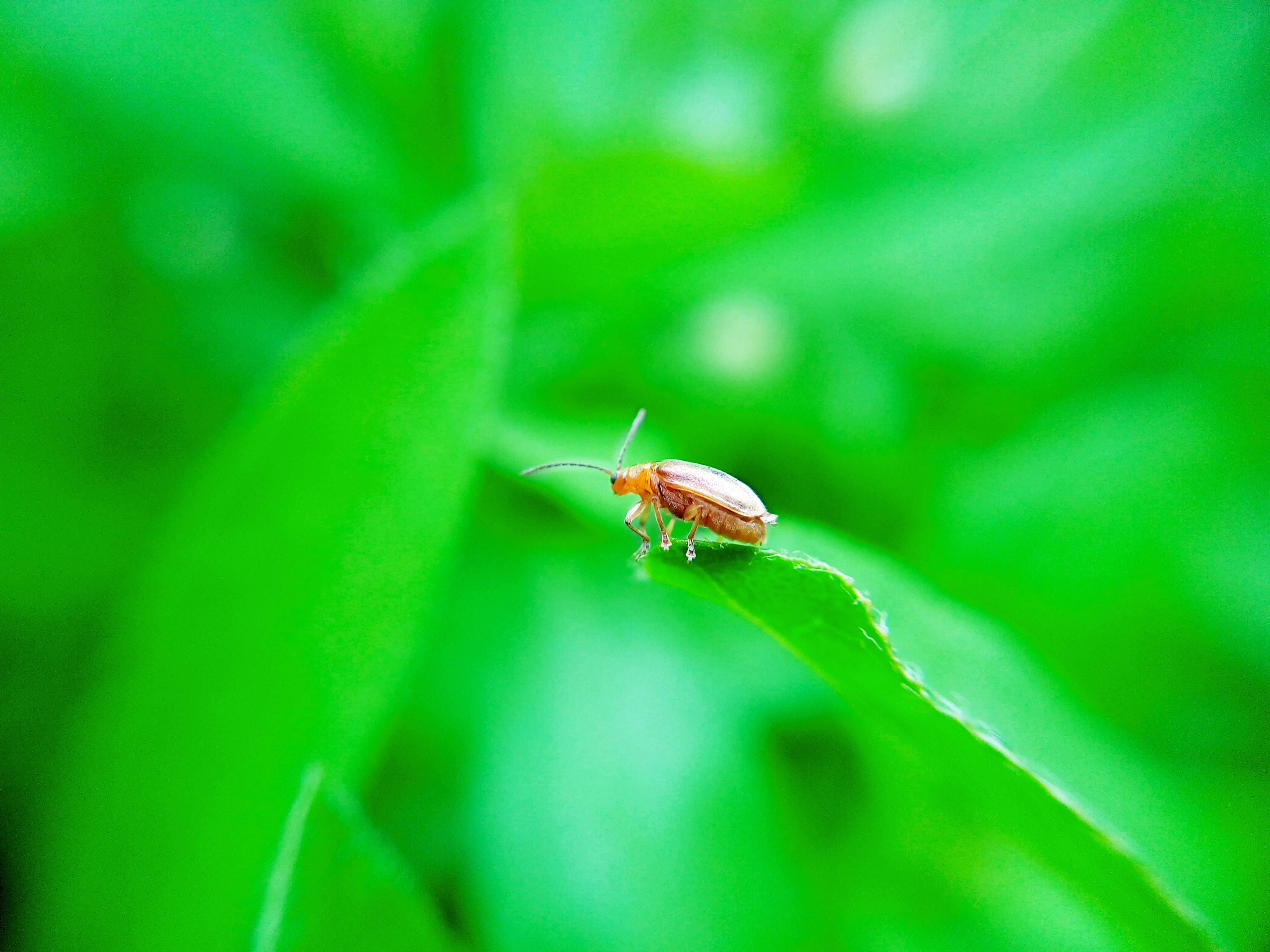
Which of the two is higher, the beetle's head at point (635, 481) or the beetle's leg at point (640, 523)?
the beetle's head at point (635, 481)

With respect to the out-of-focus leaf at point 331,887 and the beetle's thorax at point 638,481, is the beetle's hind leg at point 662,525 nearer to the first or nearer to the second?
the beetle's thorax at point 638,481

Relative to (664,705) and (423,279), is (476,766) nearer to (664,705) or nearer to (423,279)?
(664,705)

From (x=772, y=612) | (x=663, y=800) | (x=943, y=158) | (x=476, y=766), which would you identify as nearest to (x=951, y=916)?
(x=663, y=800)

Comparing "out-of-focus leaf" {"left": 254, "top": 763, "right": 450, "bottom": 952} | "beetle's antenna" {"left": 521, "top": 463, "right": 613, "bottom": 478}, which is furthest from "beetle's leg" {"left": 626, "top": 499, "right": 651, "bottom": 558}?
"out-of-focus leaf" {"left": 254, "top": 763, "right": 450, "bottom": 952}

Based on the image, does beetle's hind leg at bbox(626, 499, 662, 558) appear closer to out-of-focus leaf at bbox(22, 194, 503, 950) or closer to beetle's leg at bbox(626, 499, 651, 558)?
beetle's leg at bbox(626, 499, 651, 558)

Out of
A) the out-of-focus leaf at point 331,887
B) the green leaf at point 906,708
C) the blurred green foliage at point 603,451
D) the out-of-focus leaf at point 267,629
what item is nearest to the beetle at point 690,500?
the blurred green foliage at point 603,451

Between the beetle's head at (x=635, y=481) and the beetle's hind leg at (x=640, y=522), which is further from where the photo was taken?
the beetle's head at (x=635, y=481)

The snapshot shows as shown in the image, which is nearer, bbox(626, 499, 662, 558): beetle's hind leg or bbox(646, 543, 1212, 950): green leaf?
bbox(646, 543, 1212, 950): green leaf
